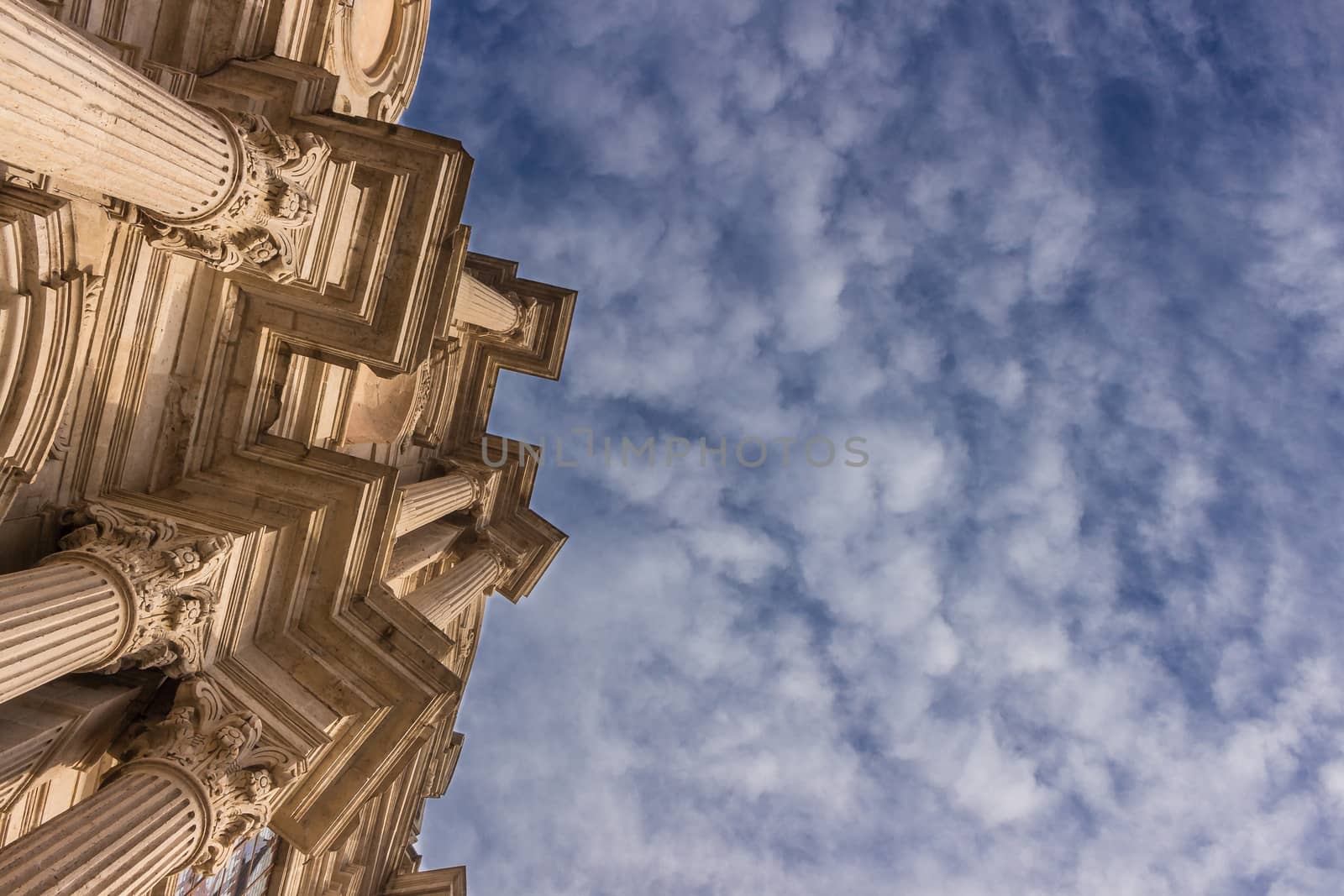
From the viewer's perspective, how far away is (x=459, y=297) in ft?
62.0

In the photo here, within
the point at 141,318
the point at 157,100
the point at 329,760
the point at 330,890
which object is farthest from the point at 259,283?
the point at 330,890

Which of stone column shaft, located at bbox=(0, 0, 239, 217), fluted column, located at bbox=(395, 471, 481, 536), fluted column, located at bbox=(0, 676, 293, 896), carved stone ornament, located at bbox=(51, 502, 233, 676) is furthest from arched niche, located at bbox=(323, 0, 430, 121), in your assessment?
fluted column, located at bbox=(0, 676, 293, 896)

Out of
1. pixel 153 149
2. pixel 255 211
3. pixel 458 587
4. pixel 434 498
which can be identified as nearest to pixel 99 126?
pixel 153 149

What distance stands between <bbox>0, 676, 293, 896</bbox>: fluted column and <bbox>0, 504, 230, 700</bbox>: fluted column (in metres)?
0.93

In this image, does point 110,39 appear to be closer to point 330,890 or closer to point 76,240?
point 76,240

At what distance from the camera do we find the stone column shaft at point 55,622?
761 cm

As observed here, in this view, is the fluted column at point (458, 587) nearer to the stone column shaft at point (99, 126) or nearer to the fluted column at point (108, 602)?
the fluted column at point (108, 602)

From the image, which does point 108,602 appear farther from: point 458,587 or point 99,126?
point 458,587

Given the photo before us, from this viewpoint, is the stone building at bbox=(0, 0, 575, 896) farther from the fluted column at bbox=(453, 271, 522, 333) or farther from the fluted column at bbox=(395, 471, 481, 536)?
the fluted column at bbox=(453, 271, 522, 333)

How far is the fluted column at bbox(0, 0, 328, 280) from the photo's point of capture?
6547 mm

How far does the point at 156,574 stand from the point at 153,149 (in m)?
4.97

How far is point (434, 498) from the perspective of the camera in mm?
19516

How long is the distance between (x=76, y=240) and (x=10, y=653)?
15.5 feet

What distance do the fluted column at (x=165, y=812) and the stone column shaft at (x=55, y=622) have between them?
5.24ft
